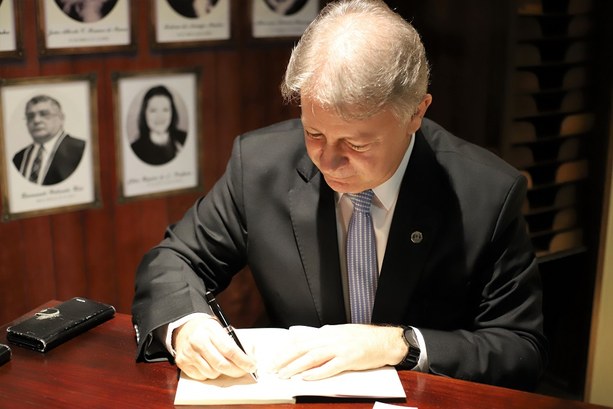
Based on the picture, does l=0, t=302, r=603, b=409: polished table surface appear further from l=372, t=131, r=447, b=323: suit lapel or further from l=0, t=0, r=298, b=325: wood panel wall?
l=0, t=0, r=298, b=325: wood panel wall

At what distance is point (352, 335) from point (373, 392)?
0.58 ft

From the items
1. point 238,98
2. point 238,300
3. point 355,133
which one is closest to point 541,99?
point 238,98

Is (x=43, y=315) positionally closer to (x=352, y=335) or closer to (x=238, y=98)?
(x=352, y=335)

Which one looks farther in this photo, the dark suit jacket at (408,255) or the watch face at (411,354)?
the dark suit jacket at (408,255)

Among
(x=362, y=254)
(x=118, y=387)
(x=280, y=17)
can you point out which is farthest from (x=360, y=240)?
(x=280, y=17)

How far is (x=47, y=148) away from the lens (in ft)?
9.89

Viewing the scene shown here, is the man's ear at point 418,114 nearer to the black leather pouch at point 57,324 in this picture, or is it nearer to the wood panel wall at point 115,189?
the black leather pouch at point 57,324

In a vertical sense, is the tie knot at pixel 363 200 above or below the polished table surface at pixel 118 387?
above

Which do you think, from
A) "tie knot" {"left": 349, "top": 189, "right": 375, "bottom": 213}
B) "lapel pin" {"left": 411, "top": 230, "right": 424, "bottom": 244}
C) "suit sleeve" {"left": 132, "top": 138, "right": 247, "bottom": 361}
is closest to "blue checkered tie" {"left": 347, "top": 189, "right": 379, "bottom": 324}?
"tie knot" {"left": 349, "top": 189, "right": 375, "bottom": 213}

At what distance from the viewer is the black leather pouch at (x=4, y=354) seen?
173 cm

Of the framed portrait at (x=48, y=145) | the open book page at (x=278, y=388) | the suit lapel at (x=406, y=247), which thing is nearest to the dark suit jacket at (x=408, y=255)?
the suit lapel at (x=406, y=247)

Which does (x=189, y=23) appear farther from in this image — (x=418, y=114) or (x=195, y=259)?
(x=418, y=114)

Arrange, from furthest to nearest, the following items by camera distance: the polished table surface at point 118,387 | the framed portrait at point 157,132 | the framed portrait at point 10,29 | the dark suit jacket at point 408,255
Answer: the framed portrait at point 157,132 < the framed portrait at point 10,29 < the dark suit jacket at point 408,255 < the polished table surface at point 118,387

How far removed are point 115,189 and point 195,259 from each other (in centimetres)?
119
